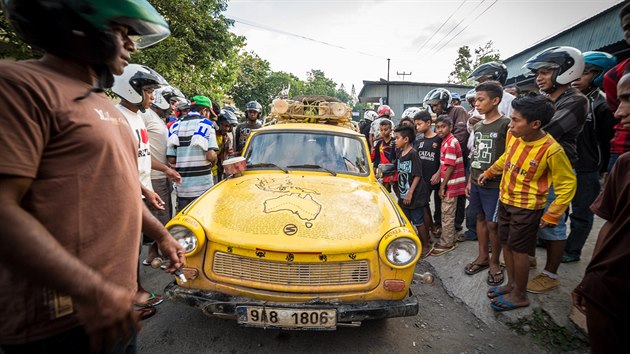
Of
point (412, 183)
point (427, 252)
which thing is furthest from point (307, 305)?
point (427, 252)

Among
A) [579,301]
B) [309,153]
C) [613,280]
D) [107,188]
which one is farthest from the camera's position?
[309,153]

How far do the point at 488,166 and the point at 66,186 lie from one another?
12.2 ft

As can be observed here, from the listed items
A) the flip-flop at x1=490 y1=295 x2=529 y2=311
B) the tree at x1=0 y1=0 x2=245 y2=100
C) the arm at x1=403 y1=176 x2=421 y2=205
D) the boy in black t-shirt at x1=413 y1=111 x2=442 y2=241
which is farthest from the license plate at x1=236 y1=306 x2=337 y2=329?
the tree at x1=0 y1=0 x2=245 y2=100

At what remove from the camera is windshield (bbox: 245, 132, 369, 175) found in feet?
11.7

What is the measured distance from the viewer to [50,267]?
30.3 inches

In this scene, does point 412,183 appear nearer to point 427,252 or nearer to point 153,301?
point 427,252

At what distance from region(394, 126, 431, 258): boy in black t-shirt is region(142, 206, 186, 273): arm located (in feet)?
10.2

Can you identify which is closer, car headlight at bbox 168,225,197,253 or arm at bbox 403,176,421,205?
car headlight at bbox 168,225,197,253

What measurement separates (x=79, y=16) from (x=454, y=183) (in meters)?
4.17

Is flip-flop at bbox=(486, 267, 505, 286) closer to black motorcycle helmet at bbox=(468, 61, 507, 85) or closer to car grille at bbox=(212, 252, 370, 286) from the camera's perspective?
car grille at bbox=(212, 252, 370, 286)

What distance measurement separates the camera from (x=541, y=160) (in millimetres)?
2529

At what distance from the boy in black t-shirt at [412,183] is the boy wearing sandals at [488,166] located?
0.63m

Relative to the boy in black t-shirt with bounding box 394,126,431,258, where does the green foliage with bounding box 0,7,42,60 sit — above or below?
above

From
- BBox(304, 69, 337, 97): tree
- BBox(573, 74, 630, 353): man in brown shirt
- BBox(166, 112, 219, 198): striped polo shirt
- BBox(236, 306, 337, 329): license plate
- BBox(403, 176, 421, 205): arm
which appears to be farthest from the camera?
BBox(304, 69, 337, 97): tree
